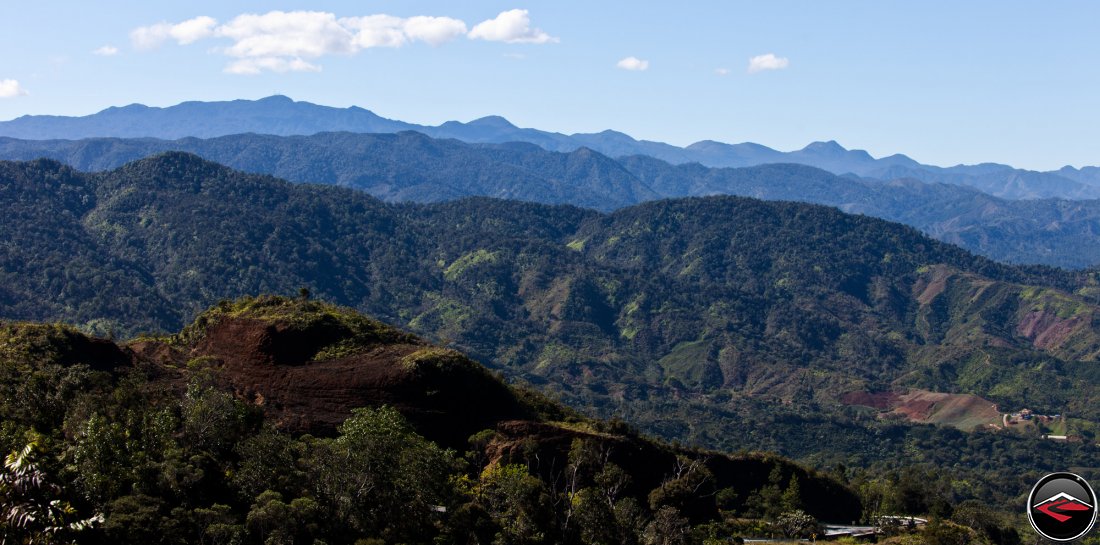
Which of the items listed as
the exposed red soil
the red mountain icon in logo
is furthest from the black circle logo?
the exposed red soil

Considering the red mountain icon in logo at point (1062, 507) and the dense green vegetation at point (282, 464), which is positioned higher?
the red mountain icon in logo at point (1062, 507)

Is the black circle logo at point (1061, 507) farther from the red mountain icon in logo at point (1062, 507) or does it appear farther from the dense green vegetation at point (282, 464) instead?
the dense green vegetation at point (282, 464)

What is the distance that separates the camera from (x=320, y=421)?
58562 millimetres

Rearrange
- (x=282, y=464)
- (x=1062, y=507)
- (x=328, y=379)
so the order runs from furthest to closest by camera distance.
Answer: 1. (x=328, y=379)
2. (x=282, y=464)
3. (x=1062, y=507)

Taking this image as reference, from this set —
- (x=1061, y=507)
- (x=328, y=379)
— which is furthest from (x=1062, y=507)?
(x=328, y=379)

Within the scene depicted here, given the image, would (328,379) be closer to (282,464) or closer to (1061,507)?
(282,464)

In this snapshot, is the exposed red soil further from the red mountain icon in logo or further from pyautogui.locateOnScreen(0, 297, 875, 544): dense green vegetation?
the red mountain icon in logo

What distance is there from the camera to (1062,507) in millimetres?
20812

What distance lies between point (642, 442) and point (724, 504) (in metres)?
13.1

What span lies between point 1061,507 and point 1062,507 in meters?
0.02

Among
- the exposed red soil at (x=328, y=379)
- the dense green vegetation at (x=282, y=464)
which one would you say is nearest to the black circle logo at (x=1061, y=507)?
the dense green vegetation at (x=282, y=464)

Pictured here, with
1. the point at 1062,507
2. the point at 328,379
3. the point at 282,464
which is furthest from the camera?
the point at 328,379

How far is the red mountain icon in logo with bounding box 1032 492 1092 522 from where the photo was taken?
20.8m

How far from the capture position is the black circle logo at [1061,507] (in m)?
20.7
